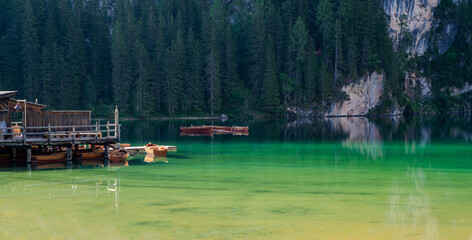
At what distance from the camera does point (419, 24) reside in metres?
137

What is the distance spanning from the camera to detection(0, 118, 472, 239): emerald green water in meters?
19.6

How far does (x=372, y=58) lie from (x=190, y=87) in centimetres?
3800

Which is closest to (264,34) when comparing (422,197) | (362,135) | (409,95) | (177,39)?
(177,39)

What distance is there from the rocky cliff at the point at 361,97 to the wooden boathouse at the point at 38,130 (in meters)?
81.7

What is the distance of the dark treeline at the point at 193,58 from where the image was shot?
11375cm

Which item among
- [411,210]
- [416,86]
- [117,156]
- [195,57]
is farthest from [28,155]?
[416,86]

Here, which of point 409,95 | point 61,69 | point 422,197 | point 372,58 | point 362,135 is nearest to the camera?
point 422,197

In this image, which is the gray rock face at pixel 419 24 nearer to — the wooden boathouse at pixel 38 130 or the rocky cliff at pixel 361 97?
the rocky cliff at pixel 361 97

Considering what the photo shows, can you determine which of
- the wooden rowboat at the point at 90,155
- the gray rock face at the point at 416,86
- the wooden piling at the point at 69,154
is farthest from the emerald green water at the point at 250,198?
the gray rock face at the point at 416,86

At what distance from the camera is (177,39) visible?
11919 cm

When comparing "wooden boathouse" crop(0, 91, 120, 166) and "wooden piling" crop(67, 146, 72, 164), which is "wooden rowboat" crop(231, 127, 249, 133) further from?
"wooden piling" crop(67, 146, 72, 164)

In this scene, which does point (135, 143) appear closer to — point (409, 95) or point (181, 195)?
point (181, 195)

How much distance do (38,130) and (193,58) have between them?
83.4m

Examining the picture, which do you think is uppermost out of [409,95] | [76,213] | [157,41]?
[157,41]
